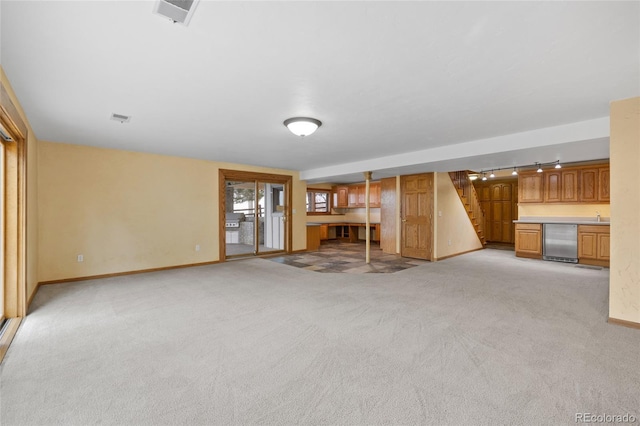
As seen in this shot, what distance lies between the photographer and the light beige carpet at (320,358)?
1680 mm

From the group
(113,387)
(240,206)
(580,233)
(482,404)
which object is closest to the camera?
(482,404)

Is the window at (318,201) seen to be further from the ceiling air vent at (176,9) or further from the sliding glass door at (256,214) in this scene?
the ceiling air vent at (176,9)

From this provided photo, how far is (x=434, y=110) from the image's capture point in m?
3.25

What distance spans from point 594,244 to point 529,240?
3.75 ft

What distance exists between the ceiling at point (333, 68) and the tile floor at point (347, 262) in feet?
8.69

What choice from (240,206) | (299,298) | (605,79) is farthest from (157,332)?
(240,206)

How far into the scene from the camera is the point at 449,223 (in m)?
7.17

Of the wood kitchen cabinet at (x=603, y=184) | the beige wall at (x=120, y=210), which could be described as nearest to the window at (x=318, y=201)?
the beige wall at (x=120, y=210)

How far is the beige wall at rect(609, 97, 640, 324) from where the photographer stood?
2879 mm

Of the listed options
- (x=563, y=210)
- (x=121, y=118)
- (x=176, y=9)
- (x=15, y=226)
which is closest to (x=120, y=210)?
(x=15, y=226)

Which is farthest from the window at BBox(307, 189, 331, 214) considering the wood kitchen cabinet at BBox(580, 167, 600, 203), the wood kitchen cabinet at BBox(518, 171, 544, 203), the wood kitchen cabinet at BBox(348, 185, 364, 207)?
the wood kitchen cabinet at BBox(580, 167, 600, 203)

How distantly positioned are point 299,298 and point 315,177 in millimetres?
4418

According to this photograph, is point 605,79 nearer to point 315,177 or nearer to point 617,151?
point 617,151

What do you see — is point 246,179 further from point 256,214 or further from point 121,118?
point 121,118
